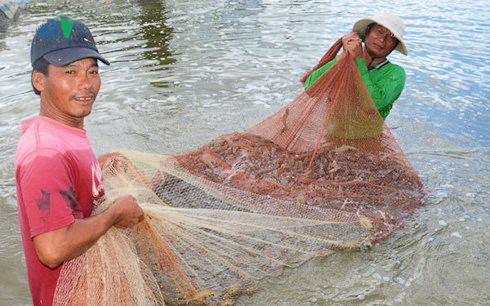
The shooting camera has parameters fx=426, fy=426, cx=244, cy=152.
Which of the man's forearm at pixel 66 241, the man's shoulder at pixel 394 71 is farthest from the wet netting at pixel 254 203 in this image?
the man's shoulder at pixel 394 71

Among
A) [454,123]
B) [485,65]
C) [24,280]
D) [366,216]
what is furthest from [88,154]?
[485,65]

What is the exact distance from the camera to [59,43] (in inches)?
74.3

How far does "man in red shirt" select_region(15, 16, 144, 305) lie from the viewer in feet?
5.49

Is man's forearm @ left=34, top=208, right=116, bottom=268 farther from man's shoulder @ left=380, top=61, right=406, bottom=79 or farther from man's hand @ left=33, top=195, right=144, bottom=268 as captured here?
man's shoulder @ left=380, top=61, right=406, bottom=79

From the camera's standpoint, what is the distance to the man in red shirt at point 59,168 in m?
1.67

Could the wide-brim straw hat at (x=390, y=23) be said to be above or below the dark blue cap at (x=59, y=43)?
below

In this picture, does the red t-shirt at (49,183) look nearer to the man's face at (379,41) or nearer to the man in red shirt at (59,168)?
the man in red shirt at (59,168)

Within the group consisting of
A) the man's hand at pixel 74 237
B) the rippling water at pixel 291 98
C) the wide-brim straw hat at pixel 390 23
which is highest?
the wide-brim straw hat at pixel 390 23

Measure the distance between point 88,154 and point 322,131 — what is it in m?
2.18

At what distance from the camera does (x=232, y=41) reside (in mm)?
10219

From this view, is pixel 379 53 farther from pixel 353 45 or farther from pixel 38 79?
pixel 38 79

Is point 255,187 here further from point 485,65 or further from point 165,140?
point 485,65

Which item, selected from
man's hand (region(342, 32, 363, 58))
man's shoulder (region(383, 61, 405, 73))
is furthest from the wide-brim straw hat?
man's hand (region(342, 32, 363, 58))

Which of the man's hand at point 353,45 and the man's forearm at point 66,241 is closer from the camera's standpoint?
the man's forearm at point 66,241
